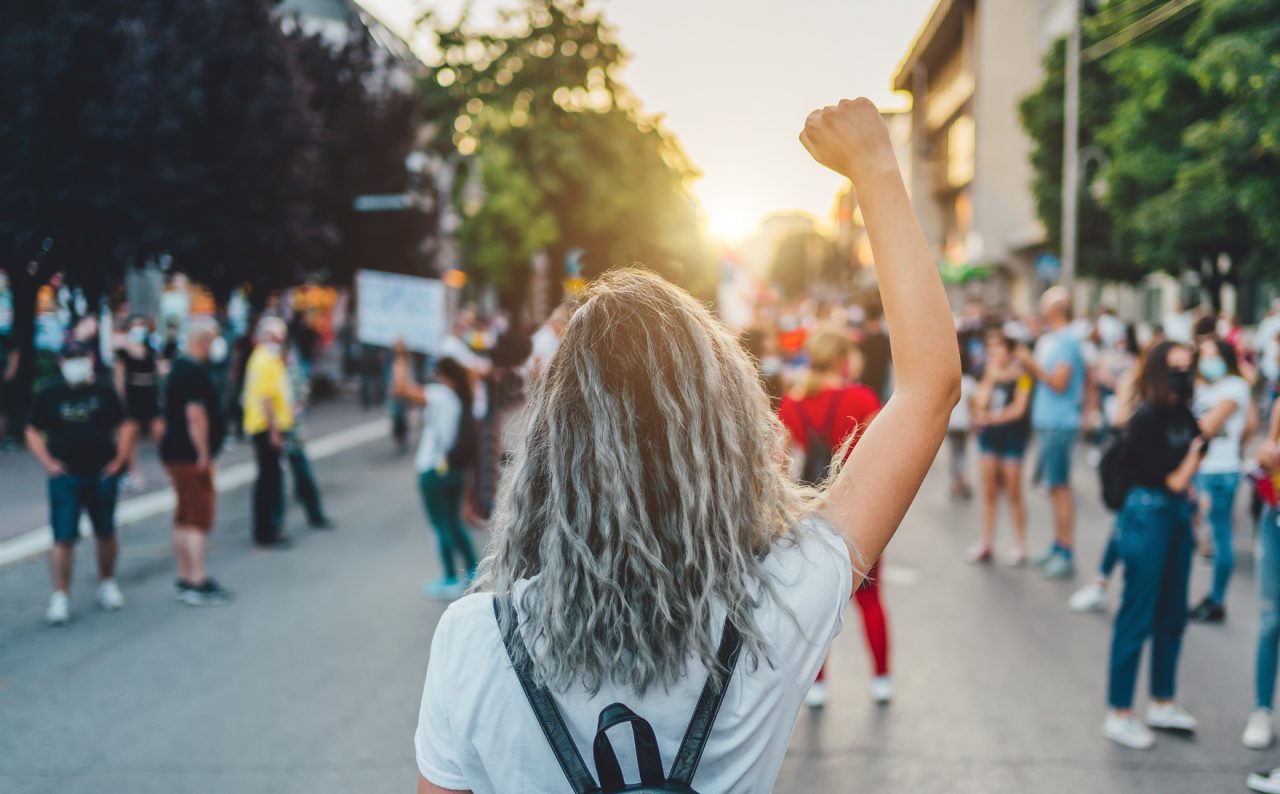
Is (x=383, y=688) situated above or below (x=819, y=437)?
below

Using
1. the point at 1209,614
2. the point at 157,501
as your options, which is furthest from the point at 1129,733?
the point at 157,501

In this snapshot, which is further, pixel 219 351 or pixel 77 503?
pixel 219 351

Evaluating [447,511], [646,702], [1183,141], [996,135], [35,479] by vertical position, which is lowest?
[35,479]

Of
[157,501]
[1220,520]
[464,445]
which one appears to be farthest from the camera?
[157,501]

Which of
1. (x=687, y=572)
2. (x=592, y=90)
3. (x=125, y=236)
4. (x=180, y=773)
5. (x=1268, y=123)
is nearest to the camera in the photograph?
(x=687, y=572)

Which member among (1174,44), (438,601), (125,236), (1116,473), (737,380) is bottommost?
(438,601)

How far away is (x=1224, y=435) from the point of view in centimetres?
702

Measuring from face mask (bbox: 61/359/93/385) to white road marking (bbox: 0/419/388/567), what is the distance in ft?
4.40

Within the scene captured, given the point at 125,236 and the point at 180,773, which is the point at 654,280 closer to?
the point at 180,773

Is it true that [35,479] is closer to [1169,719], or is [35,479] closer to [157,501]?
[157,501]

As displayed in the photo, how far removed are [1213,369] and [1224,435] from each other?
433mm

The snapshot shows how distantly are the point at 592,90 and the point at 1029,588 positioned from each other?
27929 mm

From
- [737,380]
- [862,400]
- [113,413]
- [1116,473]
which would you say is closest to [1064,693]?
[1116,473]

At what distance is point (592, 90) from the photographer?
33469 mm
